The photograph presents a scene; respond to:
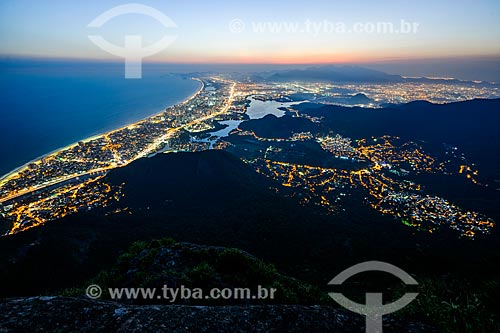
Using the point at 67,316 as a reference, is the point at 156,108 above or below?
above

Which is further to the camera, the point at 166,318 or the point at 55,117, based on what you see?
the point at 55,117

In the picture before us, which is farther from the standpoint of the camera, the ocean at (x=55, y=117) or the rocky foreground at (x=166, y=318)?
the ocean at (x=55, y=117)

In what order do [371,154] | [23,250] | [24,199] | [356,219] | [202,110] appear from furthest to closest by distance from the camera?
[202,110] → [371,154] → [24,199] → [356,219] → [23,250]

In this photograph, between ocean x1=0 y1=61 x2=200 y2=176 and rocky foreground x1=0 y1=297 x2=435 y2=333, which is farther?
ocean x1=0 y1=61 x2=200 y2=176

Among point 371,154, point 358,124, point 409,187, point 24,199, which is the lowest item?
point 24,199

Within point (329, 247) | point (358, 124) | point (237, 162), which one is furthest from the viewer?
point (358, 124)

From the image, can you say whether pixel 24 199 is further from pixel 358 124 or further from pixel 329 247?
pixel 358 124

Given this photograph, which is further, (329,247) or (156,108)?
(156,108)

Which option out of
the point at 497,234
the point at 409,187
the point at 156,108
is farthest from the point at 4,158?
the point at 497,234
